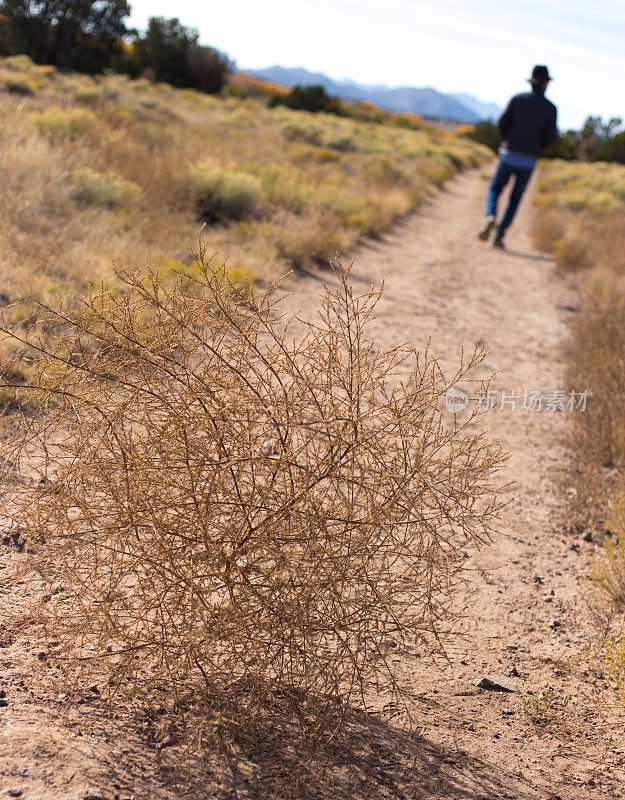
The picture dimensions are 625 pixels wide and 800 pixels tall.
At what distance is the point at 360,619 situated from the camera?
81.7 inches

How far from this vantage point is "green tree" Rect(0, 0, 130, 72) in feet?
76.1

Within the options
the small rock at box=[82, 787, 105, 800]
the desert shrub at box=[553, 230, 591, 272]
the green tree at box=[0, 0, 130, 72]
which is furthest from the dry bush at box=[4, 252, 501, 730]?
the green tree at box=[0, 0, 130, 72]

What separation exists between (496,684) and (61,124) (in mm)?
8415

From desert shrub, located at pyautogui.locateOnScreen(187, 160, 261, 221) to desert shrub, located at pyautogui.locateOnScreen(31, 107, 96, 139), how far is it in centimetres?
158

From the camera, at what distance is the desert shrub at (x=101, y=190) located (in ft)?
22.9

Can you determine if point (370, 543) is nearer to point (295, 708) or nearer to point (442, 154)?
point (295, 708)

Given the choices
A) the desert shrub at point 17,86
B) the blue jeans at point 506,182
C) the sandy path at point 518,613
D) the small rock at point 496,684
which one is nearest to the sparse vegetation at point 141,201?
the desert shrub at point 17,86

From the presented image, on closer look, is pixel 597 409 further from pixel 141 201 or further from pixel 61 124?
pixel 61 124

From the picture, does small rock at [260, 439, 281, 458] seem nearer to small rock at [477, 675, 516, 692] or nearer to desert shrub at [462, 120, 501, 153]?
small rock at [477, 675, 516, 692]

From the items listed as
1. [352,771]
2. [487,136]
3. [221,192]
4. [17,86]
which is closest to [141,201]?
[221,192]

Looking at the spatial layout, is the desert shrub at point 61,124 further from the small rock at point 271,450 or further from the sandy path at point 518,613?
the small rock at point 271,450

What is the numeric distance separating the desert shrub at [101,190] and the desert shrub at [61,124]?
1303 millimetres

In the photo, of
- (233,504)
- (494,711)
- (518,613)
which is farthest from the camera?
(518,613)

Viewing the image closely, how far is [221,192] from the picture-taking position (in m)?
8.66
